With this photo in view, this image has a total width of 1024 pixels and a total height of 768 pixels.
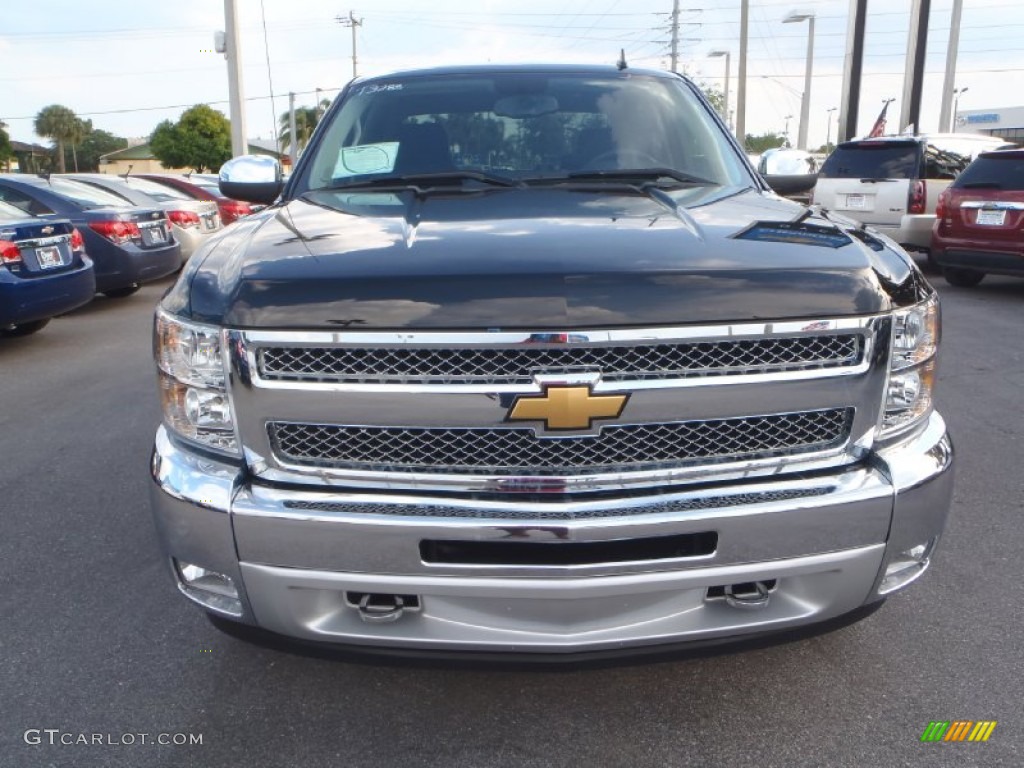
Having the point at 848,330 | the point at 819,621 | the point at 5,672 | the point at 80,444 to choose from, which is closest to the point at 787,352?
the point at 848,330

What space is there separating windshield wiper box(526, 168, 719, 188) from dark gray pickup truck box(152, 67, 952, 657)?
0.95 m

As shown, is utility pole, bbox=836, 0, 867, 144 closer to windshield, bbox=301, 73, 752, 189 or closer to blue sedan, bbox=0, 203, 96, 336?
blue sedan, bbox=0, 203, 96, 336

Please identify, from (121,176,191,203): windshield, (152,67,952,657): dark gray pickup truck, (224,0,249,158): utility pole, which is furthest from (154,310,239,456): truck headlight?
(224,0,249,158): utility pole

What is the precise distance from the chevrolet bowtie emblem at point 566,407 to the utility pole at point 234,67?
22.2 metres

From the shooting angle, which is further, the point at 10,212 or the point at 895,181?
the point at 895,181

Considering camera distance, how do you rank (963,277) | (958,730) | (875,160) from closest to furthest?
(958,730), (963,277), (875,160)

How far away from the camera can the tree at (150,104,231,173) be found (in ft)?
203

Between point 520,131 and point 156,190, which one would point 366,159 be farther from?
point 156,190

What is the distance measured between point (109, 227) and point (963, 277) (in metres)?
9.86

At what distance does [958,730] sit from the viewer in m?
2.52

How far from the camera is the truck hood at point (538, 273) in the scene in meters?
2.10

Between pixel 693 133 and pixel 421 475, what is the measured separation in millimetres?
2172

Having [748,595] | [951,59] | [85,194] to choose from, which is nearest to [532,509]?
[748,595]

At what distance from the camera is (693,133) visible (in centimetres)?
372
